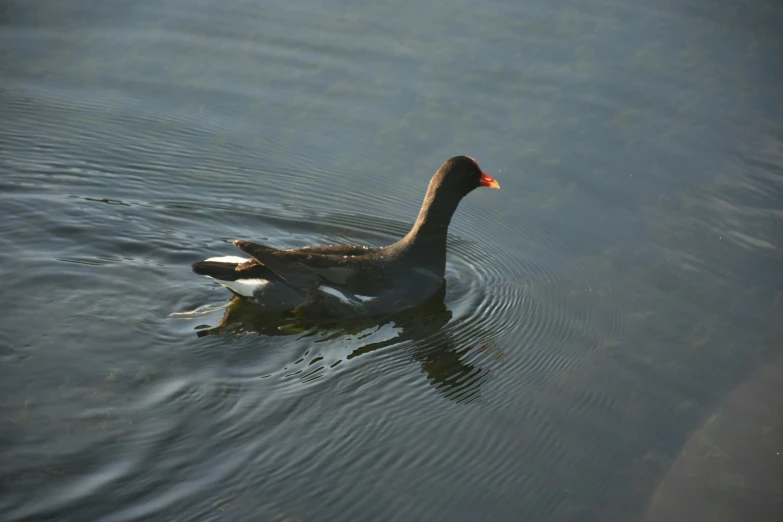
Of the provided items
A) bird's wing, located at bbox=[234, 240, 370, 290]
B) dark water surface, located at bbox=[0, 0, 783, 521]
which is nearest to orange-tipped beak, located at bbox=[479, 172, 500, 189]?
dark water surface, located at bbox=[0, 0, 783, 521]

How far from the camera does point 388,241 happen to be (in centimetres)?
823

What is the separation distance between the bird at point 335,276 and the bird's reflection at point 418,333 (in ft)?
0.30

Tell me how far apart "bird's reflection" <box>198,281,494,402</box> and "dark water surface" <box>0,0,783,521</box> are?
3 centimetres

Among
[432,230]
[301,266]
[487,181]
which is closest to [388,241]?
[432,230]

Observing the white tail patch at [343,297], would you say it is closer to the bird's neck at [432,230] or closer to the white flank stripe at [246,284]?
the white flank stripe at [246,284]

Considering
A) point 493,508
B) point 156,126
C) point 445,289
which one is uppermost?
point 156,126

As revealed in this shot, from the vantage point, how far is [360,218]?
27.6ft

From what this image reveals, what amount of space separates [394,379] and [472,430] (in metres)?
0.70

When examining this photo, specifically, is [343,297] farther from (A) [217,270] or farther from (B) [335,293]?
(A) [217,270]

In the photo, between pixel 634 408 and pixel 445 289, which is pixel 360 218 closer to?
pixel 445 289

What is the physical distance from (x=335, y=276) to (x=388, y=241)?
53.8 inches

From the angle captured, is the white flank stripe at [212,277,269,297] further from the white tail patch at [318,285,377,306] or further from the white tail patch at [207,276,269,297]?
the white tail patch at [318,285,377,306]

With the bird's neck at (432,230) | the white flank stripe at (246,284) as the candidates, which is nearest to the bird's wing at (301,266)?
the white flank stripe at (246,284)

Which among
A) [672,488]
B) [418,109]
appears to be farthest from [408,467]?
[418,109]
